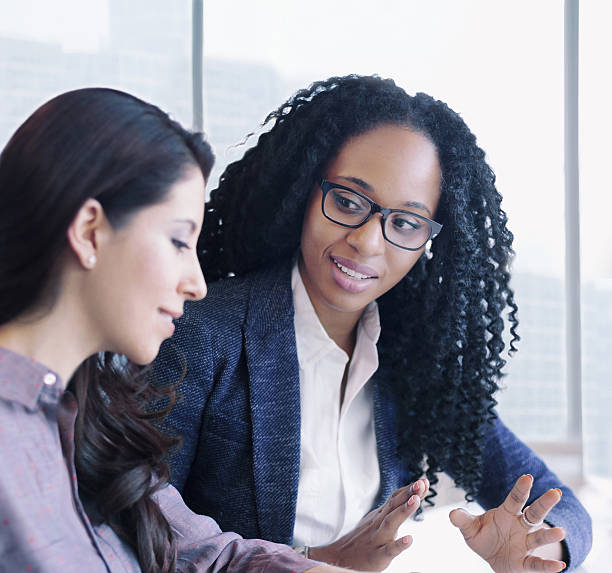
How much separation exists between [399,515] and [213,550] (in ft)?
1.05

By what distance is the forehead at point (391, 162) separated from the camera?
1315 mm

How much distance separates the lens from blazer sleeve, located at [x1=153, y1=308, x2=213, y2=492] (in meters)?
1.25

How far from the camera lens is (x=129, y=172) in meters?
0.73

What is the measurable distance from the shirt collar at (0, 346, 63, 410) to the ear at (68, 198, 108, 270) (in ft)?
0.37

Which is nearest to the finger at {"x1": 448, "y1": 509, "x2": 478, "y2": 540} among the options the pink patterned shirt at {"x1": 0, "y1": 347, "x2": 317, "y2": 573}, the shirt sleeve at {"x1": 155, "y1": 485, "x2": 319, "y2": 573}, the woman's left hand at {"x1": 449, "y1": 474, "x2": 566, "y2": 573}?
the woman's left hand at {"x1": 449, "y1": 474, "x2": 566, "y2": 573}

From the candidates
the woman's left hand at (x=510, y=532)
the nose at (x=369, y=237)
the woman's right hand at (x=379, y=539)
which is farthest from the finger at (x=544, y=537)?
the nose at (x=369, y=237)

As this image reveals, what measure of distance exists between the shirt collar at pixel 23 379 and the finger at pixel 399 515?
621mm

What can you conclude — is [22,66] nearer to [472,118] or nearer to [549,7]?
[472,118]

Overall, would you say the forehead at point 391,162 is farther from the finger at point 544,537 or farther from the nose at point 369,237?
the finger at point 544,537

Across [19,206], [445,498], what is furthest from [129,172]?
[445,498]

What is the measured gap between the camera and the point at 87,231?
2.39 feet

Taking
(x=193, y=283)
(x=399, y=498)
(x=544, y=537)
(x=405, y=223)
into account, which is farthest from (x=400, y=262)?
(x=193, y=283)

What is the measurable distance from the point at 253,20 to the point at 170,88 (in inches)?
15.8

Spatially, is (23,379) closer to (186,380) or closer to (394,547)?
(186,380)
